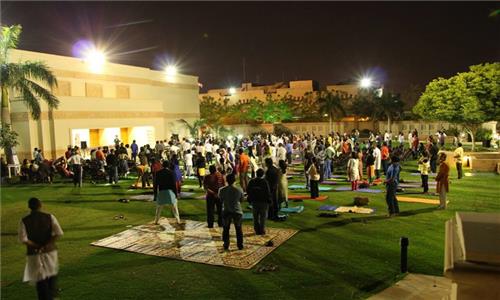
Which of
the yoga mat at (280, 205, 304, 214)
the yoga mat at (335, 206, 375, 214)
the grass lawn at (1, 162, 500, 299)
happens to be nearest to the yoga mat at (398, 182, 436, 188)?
the grass lawn at (1, 162, 500, 299)

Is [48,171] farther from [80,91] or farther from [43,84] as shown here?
[80,91]

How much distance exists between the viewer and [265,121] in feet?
183

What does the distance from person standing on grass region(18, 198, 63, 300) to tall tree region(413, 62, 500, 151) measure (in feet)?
78.8

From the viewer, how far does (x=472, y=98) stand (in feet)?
77.6

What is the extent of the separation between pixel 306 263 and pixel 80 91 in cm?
2530

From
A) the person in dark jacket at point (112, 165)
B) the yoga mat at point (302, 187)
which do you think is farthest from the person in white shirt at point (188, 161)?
the yoga mat at point (302, 187)

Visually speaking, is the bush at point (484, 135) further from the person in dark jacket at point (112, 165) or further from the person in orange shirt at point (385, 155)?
the person in dark jacket at point (112, 165)

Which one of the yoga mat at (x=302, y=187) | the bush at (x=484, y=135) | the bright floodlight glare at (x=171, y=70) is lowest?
the yoga mat at (x=302, y=187)

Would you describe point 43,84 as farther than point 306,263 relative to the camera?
Yes

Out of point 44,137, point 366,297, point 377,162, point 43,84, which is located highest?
point 43,84

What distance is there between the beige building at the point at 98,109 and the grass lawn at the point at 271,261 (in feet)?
40.3

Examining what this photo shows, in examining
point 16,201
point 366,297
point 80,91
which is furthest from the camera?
point 80,91

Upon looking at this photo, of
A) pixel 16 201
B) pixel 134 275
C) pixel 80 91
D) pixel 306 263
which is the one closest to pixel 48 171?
pixel 16 201

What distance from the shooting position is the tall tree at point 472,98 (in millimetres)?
23547
